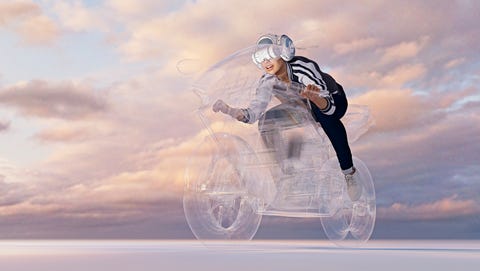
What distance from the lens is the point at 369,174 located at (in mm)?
9656

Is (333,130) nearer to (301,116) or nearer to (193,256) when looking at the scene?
(301,116)

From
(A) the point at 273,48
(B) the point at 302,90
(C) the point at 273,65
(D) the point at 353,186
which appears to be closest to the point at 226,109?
(C) the point at 273,65

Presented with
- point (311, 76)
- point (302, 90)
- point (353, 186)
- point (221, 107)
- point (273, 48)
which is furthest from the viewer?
point (353, 186)

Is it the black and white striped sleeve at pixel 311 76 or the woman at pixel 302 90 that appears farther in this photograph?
the black and white striped sleeve at pixel 311 76

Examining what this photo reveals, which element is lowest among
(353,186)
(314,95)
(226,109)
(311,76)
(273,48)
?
(353,186)

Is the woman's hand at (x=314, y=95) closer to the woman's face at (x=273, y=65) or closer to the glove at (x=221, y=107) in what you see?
the woman's face at (x=273, y=65)

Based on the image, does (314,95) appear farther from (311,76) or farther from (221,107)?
(221,107)

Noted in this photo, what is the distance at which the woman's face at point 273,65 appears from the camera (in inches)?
298

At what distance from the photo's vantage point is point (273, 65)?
7.59 metres

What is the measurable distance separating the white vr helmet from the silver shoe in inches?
79.3

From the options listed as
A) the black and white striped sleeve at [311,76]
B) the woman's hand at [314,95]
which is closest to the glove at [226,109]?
the woman's hand at [314,95]

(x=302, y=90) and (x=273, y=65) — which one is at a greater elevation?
(x=273, y=65)

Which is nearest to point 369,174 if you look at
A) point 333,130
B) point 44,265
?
point 333,130

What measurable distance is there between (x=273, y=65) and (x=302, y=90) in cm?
47
